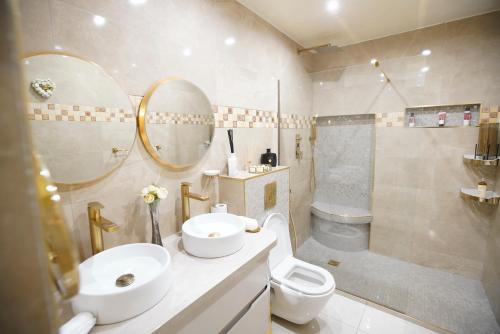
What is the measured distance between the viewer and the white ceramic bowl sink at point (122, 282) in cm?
73

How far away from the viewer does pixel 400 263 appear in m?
2.53

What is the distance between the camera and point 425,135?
235 cm

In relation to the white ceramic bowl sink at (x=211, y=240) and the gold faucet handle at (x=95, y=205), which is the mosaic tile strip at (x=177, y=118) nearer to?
the gold faucet handle at (x=95, y=205)

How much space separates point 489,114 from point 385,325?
2.05m

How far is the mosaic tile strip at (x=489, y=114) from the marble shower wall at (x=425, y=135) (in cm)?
9

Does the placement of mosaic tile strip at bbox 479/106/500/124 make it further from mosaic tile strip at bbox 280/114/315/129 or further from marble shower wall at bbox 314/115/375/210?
mosaic tile strip at bbox 280/114/315/129

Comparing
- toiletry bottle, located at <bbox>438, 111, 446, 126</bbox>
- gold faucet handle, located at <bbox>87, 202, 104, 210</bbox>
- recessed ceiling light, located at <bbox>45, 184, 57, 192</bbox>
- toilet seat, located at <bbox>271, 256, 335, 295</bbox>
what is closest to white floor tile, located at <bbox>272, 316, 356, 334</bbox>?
toilet seat, located at <bbox>271, 256, 335, 295</bbox>

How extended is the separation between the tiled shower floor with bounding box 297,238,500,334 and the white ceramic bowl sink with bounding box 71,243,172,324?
75.0 inches

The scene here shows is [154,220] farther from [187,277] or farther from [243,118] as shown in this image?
[243,118]

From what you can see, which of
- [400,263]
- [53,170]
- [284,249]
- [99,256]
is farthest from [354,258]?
[53,170]

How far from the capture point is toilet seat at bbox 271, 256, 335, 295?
1.60 meters

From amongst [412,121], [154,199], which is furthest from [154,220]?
[412,121]

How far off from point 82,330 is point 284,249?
1523mm

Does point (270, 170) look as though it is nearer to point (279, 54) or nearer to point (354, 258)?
point (279, 54)
